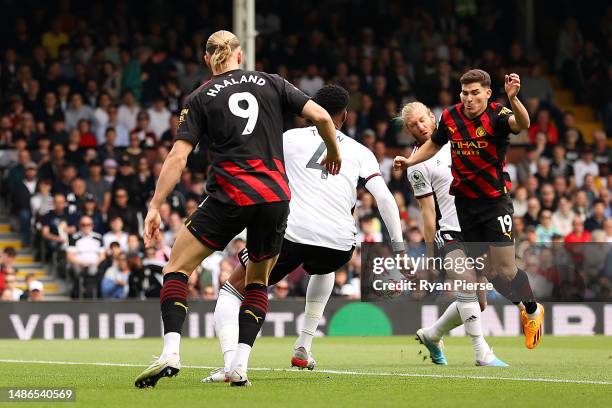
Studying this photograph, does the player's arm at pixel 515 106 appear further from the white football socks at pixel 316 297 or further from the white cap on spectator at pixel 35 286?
the white cap on spectator at pixel 35 286

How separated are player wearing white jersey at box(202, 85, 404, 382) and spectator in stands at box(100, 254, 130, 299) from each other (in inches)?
351

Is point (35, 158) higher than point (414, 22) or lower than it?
lower

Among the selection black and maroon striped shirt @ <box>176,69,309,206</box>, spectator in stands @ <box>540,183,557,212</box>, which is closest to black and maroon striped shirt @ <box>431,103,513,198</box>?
black and maroon striped shirt @ <box>176,69,309,206</box>

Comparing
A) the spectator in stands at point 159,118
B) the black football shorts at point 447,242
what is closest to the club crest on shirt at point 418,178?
the black football shorts at point 447,242

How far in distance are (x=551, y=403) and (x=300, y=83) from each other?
16.9 meters

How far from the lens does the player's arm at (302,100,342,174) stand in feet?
27.5

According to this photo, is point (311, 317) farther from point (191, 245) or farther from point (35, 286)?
point (35, 286)

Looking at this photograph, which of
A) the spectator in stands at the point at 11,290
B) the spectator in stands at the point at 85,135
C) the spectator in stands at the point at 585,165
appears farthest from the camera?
the spectator in stands at the point at 585,165

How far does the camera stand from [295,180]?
1035cm

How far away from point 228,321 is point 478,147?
259 centimetres

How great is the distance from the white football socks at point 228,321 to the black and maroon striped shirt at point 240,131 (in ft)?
3.81

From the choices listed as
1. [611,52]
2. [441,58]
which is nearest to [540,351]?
[441,58]

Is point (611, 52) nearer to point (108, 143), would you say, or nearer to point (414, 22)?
point (414, 22)

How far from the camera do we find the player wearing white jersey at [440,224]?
11141mm
